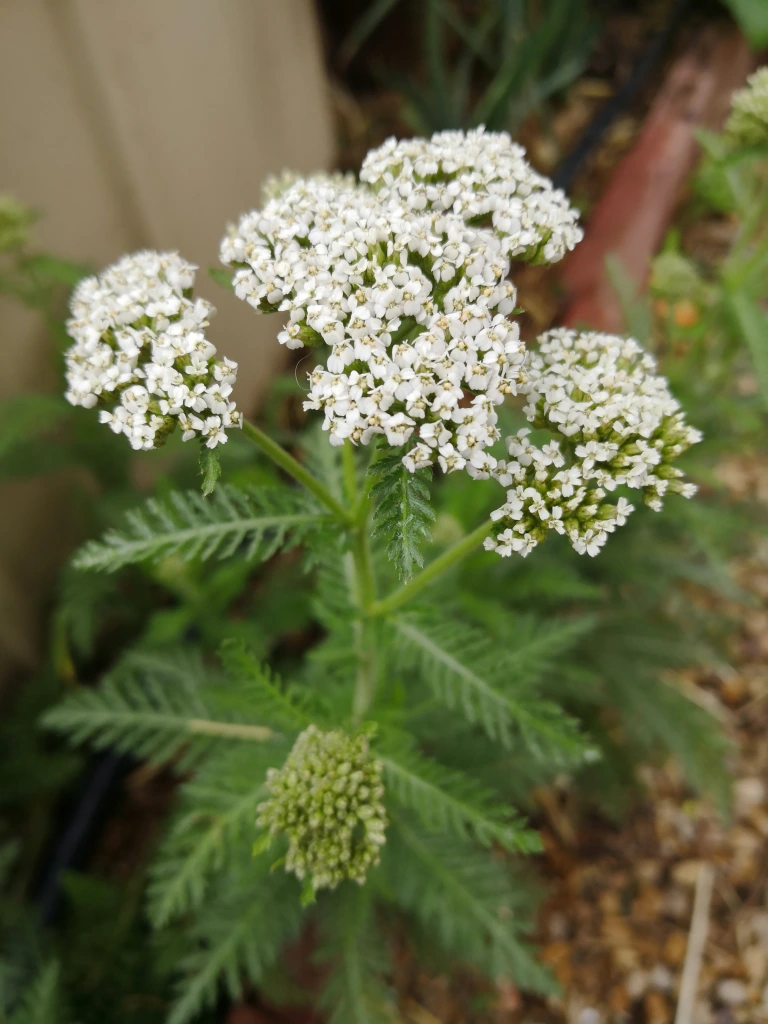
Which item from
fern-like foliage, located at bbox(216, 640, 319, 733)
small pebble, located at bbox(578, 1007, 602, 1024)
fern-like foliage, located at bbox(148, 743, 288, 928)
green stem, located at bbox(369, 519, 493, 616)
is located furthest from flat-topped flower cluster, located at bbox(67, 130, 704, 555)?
small pebble, located at bbox(578, 1007, 602, 1024)

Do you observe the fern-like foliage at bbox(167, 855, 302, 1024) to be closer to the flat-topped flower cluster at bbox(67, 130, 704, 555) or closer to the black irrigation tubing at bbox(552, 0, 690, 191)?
the flat-topped flower cluster at bbox(67, 130, 704, 555)

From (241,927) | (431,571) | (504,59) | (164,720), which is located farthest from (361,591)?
(504,59)

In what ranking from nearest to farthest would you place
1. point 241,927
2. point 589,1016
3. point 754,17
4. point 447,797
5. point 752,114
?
point 447,797 → point 241,927 → point 752,114 → point 589,1016 → point 754,17

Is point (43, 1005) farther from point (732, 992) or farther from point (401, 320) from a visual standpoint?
point (732, 992)

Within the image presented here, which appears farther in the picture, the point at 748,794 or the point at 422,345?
the point at 748,794

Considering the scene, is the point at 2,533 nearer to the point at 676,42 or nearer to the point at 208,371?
the point at 208,371

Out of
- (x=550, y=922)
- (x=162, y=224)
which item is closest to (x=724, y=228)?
(x=162, y=224)
